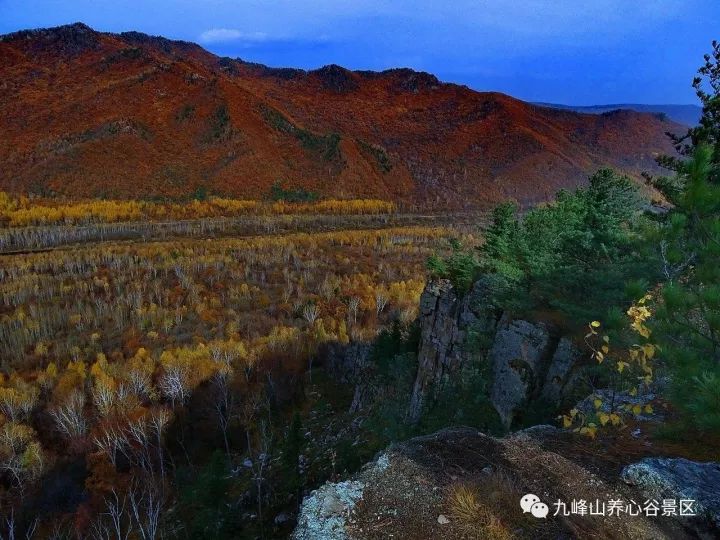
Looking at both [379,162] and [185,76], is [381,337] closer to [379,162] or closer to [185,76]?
[379,162]

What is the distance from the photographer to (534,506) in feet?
16.0

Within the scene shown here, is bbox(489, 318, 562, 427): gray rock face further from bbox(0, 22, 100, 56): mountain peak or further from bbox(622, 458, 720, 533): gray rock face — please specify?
bbox(0, 22, 100, 56): mountain peak

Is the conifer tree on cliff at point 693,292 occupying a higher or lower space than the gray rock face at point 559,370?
higher

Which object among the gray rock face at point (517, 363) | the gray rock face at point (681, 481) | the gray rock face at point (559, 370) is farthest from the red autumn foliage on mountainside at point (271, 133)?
the gray rock face at point (681, 481)

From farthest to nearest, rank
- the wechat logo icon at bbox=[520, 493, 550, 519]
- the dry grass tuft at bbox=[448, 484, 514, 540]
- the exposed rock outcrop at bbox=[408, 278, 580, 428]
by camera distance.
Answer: the exposed rock outcrop at bbox=[408, 278, 580, 428]
the wechat logo icon at bbox=[520, 493, 550, 519]
the dry grass tuft at bbox=[448, 484, 514, 540]

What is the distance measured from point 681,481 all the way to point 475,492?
223cm

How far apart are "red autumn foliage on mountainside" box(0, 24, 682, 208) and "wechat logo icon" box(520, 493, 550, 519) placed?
12472 centimetres

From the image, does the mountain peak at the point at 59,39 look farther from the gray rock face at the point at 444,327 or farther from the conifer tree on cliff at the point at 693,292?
the conifer tree on cliff at the point at 693,292

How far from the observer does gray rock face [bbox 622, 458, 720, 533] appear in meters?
4.57

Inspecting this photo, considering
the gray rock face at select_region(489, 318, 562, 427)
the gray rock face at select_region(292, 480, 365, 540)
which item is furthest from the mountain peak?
the gray rock face at select_region(292, 480, 365, 540)

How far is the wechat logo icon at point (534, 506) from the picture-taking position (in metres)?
4.82

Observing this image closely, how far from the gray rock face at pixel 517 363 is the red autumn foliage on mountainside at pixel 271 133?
11739cm

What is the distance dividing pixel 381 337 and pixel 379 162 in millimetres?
126318

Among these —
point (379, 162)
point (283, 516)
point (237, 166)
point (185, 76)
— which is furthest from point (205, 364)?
point (185, 76)
